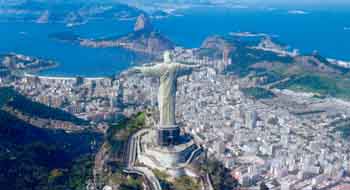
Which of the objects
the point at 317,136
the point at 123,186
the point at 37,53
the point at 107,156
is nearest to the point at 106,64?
the point at 37,53

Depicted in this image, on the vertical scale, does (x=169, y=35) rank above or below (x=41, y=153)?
above

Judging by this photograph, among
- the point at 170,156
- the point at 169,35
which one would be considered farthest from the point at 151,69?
the point at 169,35

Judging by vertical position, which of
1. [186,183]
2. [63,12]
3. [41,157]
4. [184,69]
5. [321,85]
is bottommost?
[41,157]

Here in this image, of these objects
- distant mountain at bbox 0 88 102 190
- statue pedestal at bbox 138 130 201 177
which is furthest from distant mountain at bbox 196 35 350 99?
statue pedestal at bbox 138 130 201 177

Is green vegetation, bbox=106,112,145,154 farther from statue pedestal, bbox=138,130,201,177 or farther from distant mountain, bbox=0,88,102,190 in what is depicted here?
statue pedestal, bbox=138,130,201,177

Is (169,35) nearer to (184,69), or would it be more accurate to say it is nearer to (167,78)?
(184,69)
